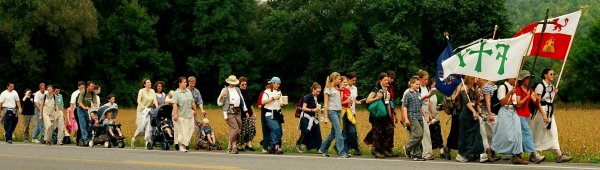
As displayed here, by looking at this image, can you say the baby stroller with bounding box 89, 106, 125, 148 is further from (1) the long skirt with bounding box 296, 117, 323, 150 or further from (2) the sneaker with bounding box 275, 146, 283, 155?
(1) the long skirt with bounding box 296, 117, 323, 150

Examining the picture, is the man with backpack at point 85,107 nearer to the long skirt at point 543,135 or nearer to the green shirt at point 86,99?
the green shirt at point 86,99

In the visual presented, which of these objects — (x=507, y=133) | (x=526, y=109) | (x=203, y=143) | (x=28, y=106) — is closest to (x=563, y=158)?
(x=526, y=109)

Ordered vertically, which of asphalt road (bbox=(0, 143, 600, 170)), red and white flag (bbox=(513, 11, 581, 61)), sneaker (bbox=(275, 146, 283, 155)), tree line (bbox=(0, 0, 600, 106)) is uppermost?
tree line (bbox=(0, 0, 600, 106))

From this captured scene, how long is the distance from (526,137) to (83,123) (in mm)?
11484

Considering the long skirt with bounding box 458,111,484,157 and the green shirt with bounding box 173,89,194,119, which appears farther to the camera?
the green shirt with bounding box 173,89,194,119

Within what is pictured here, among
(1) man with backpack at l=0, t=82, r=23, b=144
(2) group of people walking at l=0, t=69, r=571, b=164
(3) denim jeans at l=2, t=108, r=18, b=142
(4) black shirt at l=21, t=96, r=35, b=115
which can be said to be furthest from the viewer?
(4) black shirt at l=21, t=96, r=35, b=115

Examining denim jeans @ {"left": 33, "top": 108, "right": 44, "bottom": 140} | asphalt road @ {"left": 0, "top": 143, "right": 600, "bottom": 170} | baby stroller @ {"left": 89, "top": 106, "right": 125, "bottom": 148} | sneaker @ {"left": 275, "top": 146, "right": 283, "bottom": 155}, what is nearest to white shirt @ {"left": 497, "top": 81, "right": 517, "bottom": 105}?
asphalt road @ {"left": 0, "top": 143, "right": 600, "bottom": 170}

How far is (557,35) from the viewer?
15125 millimetres

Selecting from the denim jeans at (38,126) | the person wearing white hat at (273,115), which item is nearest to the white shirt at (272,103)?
the person wearing white hat at (273,115)

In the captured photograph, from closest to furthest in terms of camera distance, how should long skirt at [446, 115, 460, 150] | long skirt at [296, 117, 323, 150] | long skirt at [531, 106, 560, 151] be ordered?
long skirt at [531, 106, 560, 151] → long skirt at [446, 115, 460, 150] → long skirt at [296, 117, 323, 150]

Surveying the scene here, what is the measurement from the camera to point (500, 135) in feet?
46.9

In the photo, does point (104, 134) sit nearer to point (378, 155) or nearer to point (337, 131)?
point (337, 131)

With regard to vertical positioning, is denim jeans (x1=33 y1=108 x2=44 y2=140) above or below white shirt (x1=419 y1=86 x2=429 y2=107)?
below

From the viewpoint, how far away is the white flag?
14320 mm
